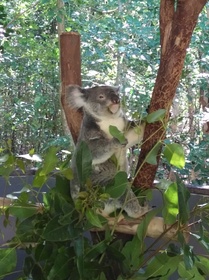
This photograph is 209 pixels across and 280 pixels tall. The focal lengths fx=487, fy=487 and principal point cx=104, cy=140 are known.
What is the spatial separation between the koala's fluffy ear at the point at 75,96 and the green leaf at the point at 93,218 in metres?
0.49

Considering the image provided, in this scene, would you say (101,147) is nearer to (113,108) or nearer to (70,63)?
(113,108)

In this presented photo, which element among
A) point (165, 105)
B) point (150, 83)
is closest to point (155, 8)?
point (150, 83)

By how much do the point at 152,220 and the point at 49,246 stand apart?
30 centimetres

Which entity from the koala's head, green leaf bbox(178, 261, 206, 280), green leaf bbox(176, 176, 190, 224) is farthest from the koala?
green leaf bbox(176, 176, 190, 224)

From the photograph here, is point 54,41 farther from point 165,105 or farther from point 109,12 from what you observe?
point 165,105

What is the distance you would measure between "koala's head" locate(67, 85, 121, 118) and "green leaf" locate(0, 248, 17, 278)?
0.54 meters

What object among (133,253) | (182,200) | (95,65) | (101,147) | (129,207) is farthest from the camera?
(95,65)

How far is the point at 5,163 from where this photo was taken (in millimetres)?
1420

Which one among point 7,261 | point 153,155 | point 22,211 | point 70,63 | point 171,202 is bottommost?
point 7,261

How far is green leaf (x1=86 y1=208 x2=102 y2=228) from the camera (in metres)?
1.19

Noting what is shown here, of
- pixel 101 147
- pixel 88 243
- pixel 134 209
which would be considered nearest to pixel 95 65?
pixel 101 147

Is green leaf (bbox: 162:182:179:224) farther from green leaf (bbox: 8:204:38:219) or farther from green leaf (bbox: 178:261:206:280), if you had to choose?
green leaf (bbox: 8:204:38:219)

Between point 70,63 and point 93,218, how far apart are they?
1.93 feet

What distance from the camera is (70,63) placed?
5.18 feet
